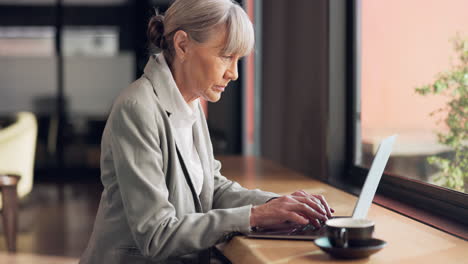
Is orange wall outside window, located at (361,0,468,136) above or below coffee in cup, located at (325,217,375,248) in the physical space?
above

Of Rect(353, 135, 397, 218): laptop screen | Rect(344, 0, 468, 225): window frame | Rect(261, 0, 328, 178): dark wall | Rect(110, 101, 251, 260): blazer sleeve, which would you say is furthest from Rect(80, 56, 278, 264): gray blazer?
Rect(261, 0, 328, 178): dark wall

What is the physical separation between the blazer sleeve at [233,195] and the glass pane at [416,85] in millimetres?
646

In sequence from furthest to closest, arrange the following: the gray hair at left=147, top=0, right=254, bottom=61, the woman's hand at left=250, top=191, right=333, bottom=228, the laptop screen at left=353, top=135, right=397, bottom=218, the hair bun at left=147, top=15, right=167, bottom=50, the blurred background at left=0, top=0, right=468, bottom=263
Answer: the blurred background at left=0, top=0, right=468, bottom=263 < the hair bun at left=147, top=15, right=167, bottom=50 < the gray hair at left=147, top=0, right=254, bottom=61 < the woman's hand at left=250, top=191, right=333, bottom=228 < the laptop screen at left=353, top=135, right=397, bottom=218

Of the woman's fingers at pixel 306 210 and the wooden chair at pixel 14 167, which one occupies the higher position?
the woman's fingers at pixel 306 210

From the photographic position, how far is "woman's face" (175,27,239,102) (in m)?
1.65

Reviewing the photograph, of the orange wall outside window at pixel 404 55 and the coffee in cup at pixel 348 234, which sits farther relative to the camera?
the orange wall outside window at pixel 404 55

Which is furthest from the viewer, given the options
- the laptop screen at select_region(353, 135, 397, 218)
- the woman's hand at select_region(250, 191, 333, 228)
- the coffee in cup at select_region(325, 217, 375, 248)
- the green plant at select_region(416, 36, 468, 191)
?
the green plant at select_region(416, 36, 468, 191)

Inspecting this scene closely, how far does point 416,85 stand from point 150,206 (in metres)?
1.34

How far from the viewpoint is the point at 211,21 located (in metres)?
1.62

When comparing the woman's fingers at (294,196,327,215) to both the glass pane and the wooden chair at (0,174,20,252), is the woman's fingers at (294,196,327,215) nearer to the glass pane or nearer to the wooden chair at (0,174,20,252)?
the glass pane

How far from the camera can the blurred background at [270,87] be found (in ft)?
7.81

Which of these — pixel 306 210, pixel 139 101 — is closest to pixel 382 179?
A: pixel 306 210

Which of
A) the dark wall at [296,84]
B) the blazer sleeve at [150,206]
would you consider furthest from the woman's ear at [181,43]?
the dark wall at [296,84]

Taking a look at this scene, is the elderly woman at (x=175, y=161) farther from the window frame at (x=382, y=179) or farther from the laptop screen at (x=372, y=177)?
the window frame at (x=382, y=179)
